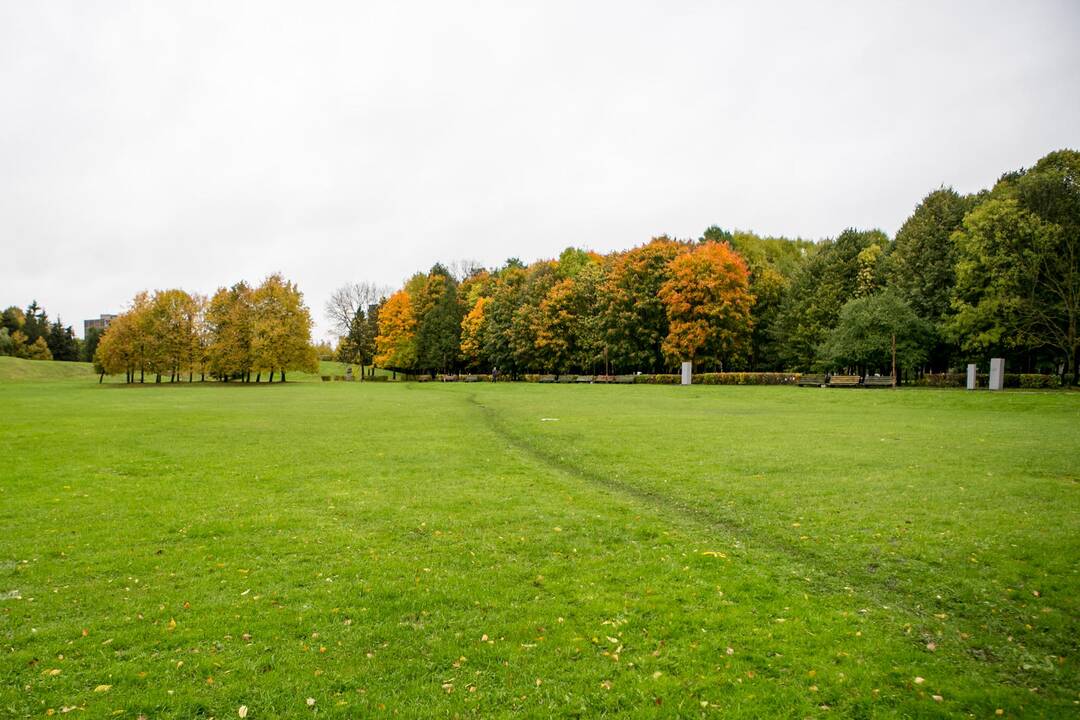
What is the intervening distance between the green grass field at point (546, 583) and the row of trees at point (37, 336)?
117 meters

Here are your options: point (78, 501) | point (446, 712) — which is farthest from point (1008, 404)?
point (78, 501)

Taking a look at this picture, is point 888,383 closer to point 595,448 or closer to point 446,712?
point 595,448

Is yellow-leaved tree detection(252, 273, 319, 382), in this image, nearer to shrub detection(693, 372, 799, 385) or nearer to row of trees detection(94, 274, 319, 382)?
row of trees detection(94, 274, 319, 382)

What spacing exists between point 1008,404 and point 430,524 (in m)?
32.0

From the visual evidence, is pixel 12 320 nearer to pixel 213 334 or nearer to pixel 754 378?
pixel 213 334

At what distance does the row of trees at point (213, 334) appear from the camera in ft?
219

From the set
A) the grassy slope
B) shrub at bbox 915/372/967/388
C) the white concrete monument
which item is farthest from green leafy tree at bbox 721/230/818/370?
the grassy slope

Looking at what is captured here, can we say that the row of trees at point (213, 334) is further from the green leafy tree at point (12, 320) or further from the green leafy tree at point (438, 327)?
the green leafy tree at point (12, 320)

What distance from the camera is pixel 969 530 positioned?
9.63 metres

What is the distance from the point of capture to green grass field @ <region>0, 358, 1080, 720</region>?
17.7 ft

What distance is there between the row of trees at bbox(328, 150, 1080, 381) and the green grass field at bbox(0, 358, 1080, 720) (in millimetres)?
28683

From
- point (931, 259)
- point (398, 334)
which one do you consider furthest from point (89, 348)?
point (931, 259)

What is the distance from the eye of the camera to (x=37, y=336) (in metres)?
112

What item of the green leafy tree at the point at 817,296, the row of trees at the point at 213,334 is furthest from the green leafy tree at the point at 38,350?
the green leafy tree at the point at 817,296
